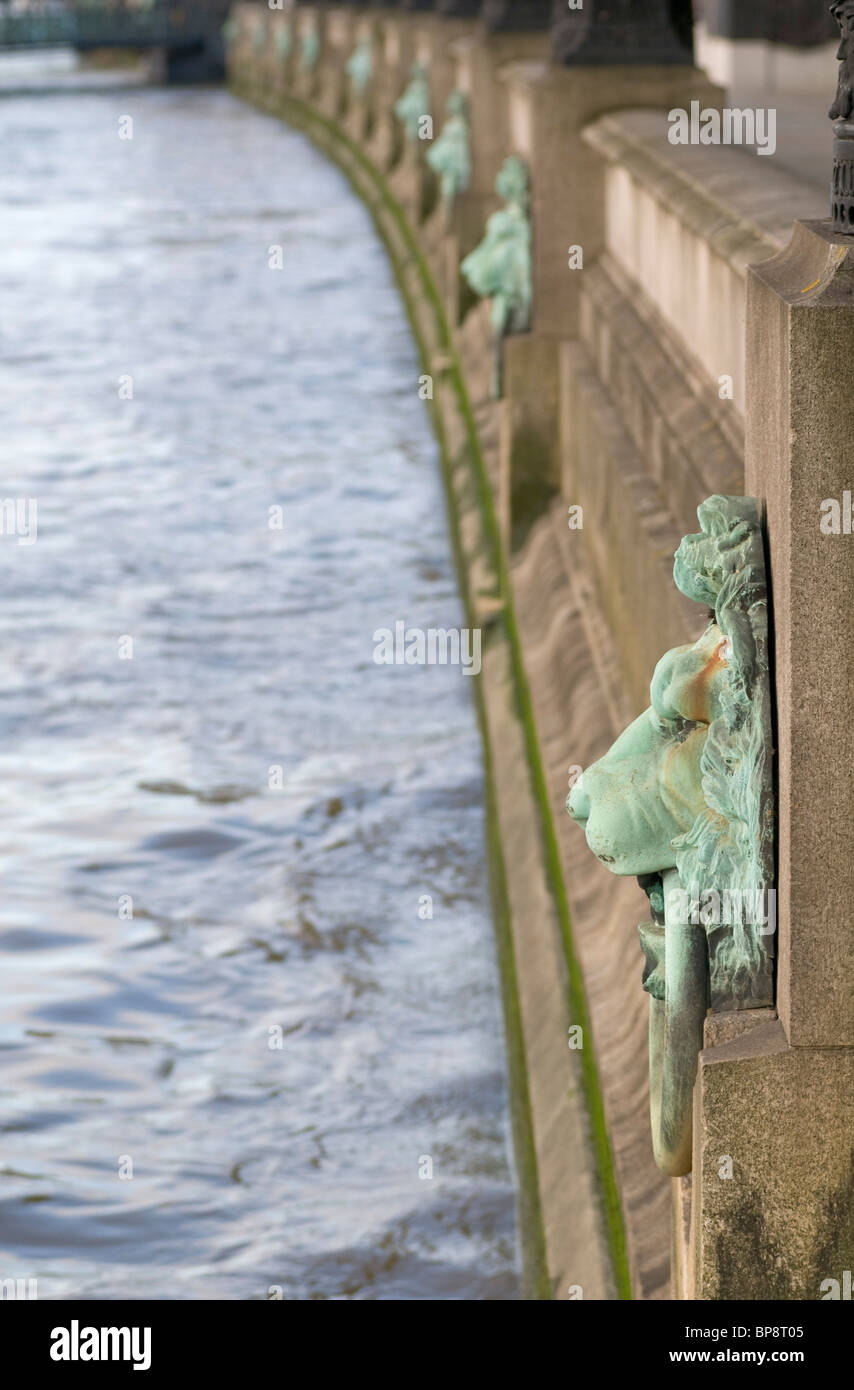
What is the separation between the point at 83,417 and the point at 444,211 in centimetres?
299

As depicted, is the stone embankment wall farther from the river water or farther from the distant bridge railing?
the distant bridge railing

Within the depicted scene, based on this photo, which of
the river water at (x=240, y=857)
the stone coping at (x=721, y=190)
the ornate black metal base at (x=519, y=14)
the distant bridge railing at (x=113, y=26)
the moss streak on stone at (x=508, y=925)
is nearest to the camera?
the moss streak on stone at (x=508, y=925)

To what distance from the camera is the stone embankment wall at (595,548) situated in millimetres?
5031

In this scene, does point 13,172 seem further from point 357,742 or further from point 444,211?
point 357,742

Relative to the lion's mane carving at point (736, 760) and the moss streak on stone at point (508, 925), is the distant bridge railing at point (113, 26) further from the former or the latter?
the lion's mane carving at point (736, 760)

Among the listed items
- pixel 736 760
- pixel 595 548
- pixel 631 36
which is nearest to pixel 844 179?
pixel 736 760

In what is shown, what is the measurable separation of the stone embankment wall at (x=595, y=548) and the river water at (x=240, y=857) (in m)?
0.26

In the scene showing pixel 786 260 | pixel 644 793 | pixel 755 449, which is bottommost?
pixel 644 793

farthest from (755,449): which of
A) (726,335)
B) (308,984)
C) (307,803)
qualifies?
(307,803)

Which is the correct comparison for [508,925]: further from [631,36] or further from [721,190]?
[631,36]

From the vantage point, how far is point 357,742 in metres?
9.27

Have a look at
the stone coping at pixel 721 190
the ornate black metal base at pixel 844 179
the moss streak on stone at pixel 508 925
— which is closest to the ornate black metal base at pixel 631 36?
the stone coping at pixel 721 190

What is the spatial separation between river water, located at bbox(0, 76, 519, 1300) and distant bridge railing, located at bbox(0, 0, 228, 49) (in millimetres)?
44047

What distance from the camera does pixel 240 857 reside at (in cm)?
809
